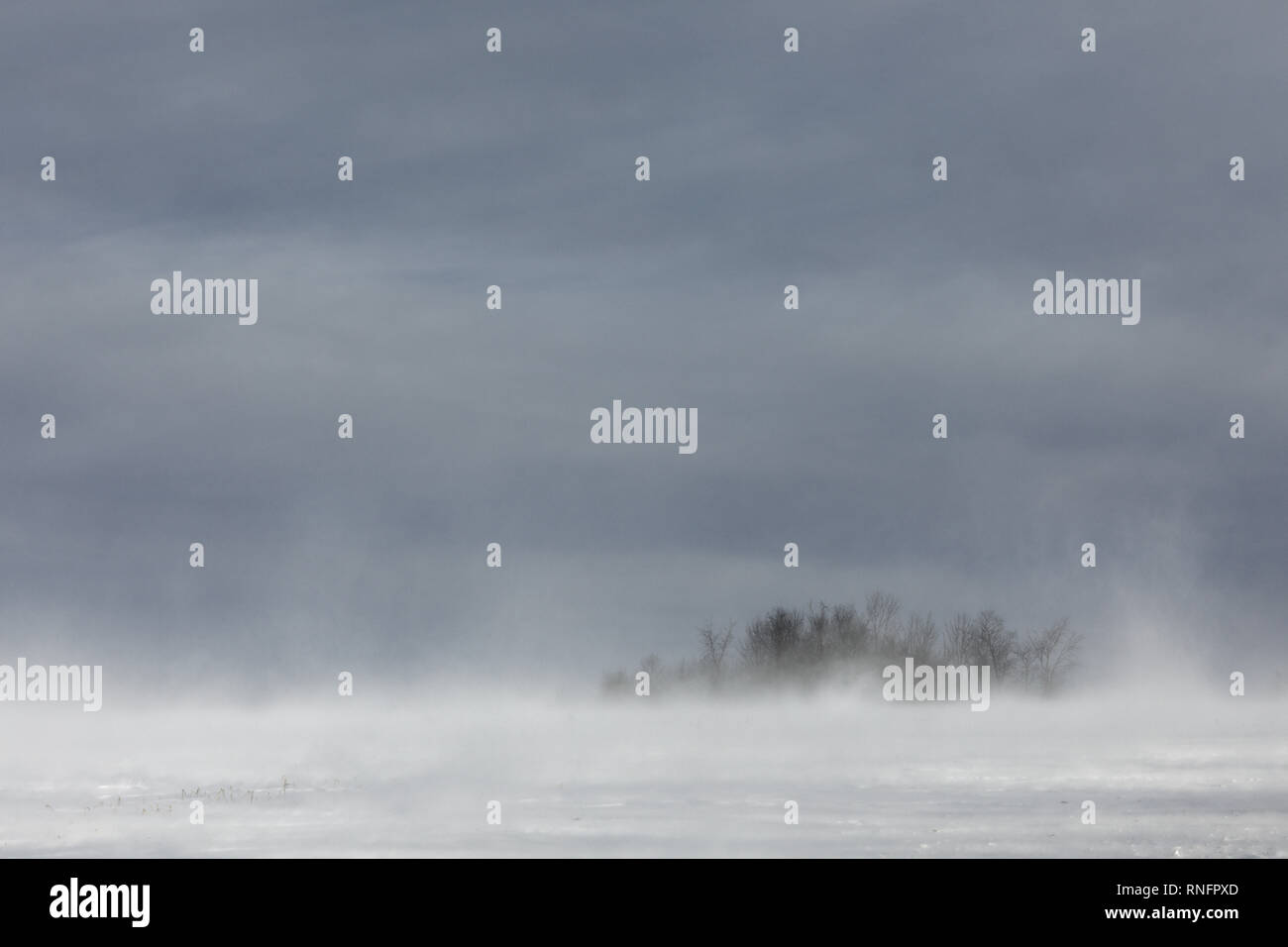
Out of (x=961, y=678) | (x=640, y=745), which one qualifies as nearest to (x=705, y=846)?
(x=640, y=745)

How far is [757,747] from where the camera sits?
294 feet

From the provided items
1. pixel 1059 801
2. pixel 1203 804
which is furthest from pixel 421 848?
pixel 1203 804

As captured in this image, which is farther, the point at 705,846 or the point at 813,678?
the point at 813,678

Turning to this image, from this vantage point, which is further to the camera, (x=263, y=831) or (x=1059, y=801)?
(x=1059, y=801)

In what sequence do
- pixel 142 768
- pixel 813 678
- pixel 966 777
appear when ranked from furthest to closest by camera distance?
pixel 813 678 < pixel 142 768 < pixel 966 777

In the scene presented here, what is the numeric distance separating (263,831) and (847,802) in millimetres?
21228

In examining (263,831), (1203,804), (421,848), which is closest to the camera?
(421,848)

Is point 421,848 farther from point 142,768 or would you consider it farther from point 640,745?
point 640,745

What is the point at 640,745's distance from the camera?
8794 cm

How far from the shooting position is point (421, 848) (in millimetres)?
51781

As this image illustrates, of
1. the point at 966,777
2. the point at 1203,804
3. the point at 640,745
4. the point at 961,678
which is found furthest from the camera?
the point at 961,678

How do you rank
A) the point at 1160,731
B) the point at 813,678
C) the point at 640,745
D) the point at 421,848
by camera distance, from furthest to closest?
1. the point at 813,678
2. the point at 1160,731
3. the point at 640,745
4. the point at 421,848

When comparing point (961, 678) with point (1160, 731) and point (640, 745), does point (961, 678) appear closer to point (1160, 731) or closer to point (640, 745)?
point (1160, 731)

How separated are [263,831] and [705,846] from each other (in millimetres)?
14973
